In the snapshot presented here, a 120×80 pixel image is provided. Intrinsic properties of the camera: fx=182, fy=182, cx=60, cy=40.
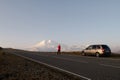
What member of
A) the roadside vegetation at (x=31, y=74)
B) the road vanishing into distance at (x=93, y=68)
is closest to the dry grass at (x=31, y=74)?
the roadside vegetation at (x=31, y=74)

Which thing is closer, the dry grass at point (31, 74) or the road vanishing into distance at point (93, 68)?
the dry grass at point (31, 74)

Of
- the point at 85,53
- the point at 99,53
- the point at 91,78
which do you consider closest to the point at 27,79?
the point at 91,78

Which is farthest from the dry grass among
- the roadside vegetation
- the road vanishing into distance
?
the road vanishing into distance

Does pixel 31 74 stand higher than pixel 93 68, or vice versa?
pixel 93 68

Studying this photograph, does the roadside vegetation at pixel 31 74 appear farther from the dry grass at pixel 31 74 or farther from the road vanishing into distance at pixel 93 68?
the road vanishing into distance at pixel 93 68

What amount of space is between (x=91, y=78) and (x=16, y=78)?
377 centimetres

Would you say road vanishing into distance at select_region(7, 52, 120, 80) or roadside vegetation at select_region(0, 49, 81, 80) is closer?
roadside vegetation at select_region(0, 49, 81, 80)

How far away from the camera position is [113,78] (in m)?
8.79

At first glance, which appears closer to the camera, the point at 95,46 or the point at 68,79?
the point at 68,79

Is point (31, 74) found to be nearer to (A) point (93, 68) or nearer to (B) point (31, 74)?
(B) point (31, 74)

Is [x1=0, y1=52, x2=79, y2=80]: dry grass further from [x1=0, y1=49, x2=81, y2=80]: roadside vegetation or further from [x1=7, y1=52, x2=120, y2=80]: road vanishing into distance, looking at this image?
[x1=7, y1=52, x2=120, y2=80]: road vanishing into distance

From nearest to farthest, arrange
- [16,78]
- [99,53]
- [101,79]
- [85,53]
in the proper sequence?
[101,79]
[16,78]
[99,53]
[85,53]

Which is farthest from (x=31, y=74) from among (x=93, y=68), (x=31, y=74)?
(x=93, y=68)

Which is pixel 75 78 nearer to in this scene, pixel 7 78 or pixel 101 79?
pixel 101 79
